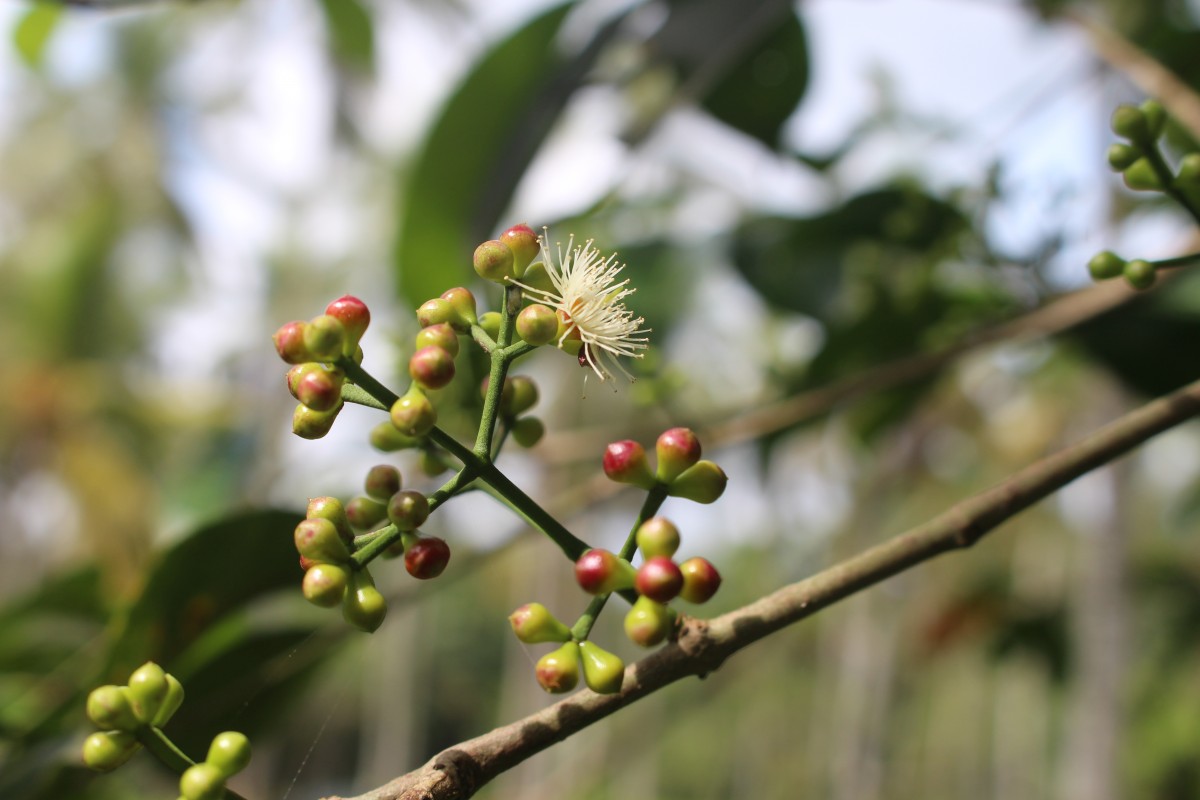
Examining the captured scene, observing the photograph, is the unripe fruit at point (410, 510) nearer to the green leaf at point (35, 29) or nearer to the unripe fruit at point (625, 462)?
the unripe fruit at point (625, 462)

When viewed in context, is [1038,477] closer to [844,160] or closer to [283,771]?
[844,160]

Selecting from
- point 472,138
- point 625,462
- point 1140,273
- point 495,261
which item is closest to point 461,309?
point 495,261

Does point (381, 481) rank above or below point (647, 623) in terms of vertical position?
above

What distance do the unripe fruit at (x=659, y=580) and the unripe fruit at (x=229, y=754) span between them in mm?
261

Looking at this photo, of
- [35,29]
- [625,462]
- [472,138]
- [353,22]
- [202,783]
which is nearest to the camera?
[202,783]

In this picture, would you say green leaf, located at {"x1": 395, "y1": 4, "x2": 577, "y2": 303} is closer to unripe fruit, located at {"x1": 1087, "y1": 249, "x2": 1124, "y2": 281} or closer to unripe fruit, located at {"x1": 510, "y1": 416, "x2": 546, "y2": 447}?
unripe fruit, located at {"x1": 510, "y1": 416, "x2": 546, "y2": 447}

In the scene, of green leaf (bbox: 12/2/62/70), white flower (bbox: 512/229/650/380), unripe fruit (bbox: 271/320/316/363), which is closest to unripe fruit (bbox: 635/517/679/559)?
white flower (bbox: 512/229/650/380)

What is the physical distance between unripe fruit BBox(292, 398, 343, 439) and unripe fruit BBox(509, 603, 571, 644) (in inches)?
6.8

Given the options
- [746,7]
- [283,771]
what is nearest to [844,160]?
[746,7]

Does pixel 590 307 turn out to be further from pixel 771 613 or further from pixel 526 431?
pixel 771 613

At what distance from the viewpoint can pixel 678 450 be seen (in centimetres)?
65

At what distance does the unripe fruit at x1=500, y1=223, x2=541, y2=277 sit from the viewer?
66 centimetres

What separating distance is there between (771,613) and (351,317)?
1.08 ft

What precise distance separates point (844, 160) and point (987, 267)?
0.47m
